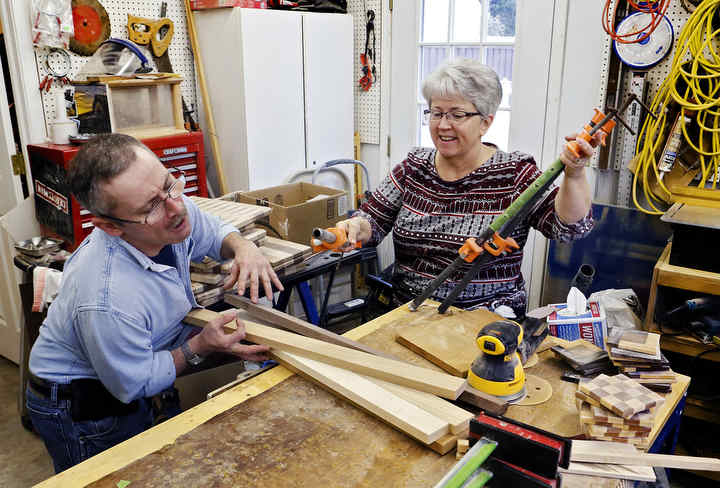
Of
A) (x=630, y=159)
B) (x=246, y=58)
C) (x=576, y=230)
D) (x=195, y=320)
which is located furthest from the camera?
(x=246, y=58)

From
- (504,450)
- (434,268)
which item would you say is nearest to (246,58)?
(434,268)

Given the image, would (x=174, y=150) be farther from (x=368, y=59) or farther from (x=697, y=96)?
(x=697, y=96)

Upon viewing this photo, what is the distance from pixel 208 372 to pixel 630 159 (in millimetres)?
2202

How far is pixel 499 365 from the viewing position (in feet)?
3.92

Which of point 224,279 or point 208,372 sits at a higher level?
point 224,279

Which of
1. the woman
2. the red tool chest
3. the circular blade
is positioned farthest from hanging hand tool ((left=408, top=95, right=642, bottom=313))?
the circular blade

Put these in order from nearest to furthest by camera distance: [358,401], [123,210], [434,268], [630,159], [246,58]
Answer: [358,401] → [123,210] → [434,268] → [630,159] → [246,58]

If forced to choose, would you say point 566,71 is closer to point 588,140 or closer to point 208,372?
point 588,140

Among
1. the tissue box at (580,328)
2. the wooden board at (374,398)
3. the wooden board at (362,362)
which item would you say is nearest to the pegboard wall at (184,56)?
the wooden board at (362,362)

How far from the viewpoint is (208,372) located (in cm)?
195

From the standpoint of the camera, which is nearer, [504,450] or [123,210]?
[504,450]

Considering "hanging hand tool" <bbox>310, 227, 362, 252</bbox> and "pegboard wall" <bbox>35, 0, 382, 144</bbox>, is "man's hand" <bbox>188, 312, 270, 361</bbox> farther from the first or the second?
"pegboard wall" <bbox>35, 0, 382, 144</bbox>

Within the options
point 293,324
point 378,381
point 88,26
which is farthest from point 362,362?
point 88,26

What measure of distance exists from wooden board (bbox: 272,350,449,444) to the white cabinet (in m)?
2.09
